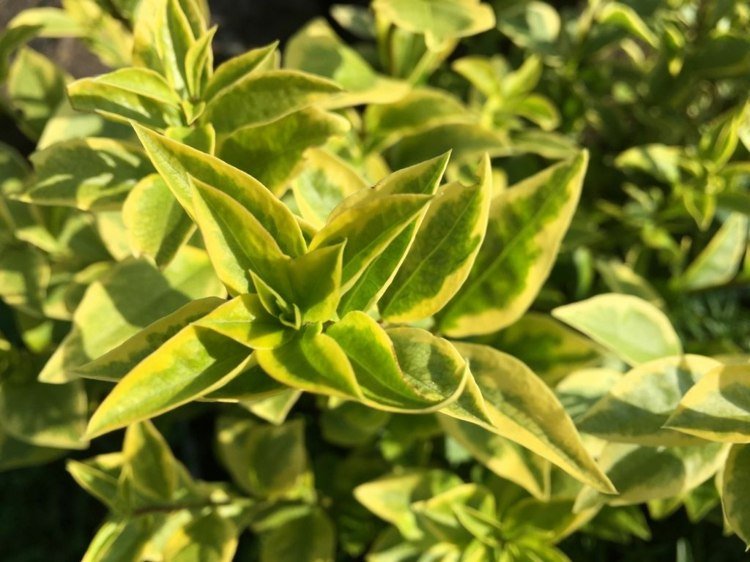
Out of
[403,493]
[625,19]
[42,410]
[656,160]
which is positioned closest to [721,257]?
[656,160]

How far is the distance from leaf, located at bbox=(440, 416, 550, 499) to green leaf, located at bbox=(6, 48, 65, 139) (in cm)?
83

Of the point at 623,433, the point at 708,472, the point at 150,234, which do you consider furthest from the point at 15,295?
the point at 708,472

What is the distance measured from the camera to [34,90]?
1201 millimetres

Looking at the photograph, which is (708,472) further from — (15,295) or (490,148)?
(15,295)

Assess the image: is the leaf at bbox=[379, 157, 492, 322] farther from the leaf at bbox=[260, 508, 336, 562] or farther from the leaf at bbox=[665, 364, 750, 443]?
the leaf at bbox=[260, 508, 336, 562]

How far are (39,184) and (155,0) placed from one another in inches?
9.6

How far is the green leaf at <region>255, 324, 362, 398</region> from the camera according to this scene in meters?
0.56

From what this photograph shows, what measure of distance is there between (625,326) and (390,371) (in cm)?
46

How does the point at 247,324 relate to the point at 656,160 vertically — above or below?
above

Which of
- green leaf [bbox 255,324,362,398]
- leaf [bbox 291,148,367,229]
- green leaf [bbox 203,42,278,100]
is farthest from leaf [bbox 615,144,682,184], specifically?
green leaf [bbox 255,324,362,398]

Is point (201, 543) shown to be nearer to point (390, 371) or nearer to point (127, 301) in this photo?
point (127, 301)

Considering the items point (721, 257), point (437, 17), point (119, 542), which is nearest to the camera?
point (119, 542)

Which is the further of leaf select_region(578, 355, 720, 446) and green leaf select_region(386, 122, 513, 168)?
green leaf select_region(386, 122, 513, 168)

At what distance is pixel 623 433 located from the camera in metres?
0.78
